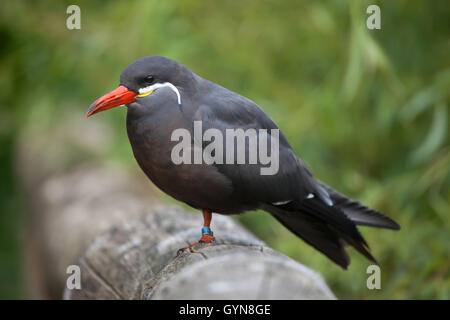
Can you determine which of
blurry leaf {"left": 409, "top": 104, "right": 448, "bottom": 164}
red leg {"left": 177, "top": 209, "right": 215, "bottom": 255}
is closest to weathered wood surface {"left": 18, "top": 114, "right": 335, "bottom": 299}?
red leg {"left": 177, "top": 209, "right": 215, "bottom": 255}

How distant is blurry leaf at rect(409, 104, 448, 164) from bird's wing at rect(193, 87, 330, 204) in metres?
0.94

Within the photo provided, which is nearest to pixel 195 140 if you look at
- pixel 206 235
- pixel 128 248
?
pixel 206 235

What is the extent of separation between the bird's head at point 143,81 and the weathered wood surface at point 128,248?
59 centimetres

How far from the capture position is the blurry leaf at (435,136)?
2842 millimetres

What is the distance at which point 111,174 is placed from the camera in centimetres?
377

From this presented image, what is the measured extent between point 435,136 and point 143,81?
64.9 inches

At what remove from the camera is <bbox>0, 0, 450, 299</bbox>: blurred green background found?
9.57ft

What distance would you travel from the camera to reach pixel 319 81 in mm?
3857

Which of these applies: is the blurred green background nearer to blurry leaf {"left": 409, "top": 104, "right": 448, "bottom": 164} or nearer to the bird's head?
blurry leaf {"left": 409, "top": 104, "right": 448, "bottom": 164}

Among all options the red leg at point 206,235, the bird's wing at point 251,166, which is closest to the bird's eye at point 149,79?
the bird's wing at point 251,166

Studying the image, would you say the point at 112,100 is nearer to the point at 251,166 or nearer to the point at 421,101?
the point at 251,166

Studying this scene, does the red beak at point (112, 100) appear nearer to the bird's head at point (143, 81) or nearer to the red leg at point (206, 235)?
the bird's head at point (143, 81)

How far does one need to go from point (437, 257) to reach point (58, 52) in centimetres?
317
